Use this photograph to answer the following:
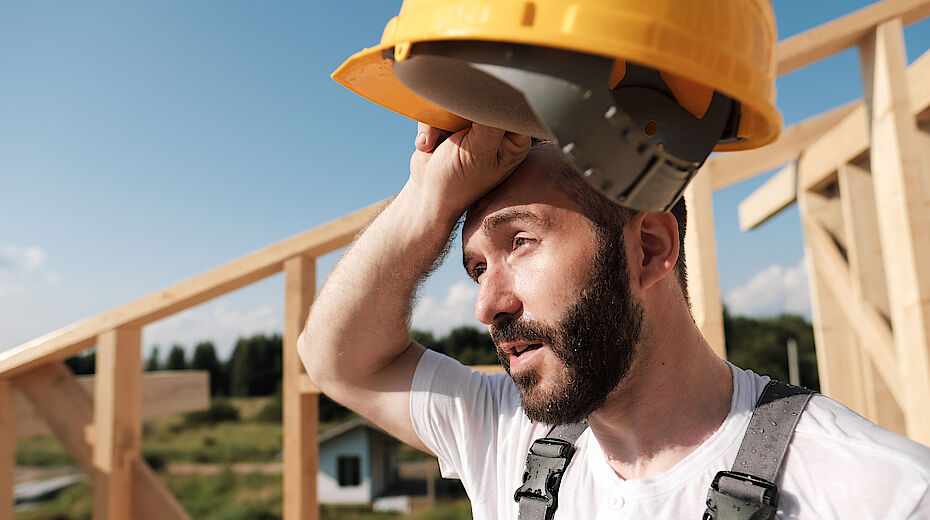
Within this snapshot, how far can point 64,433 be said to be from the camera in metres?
2.48

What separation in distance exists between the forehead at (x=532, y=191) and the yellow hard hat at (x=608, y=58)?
0.26 metres

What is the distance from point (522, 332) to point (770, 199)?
12.3 ft

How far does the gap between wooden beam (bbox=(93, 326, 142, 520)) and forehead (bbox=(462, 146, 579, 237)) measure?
1.92m

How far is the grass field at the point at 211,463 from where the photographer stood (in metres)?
13.2

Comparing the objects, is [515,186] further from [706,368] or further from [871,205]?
[871,205]

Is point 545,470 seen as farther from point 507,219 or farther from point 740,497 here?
point 507,219

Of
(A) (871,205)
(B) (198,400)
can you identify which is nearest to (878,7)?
(A) (871,205)

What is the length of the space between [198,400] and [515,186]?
268 centimetres

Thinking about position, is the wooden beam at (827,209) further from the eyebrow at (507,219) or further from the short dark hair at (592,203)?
the eyebrow at (507,219)

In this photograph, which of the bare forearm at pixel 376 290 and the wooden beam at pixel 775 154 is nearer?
the bare forearm at pixel 376 290

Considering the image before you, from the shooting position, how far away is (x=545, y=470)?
3.83 feet

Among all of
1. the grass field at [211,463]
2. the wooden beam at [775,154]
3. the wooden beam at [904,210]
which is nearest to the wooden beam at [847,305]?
the wooden beam at [775,154]

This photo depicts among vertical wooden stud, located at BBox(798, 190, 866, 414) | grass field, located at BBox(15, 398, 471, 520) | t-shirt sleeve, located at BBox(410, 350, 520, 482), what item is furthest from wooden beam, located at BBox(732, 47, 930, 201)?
grass field, located at BBox(15, 398, 471, 520)

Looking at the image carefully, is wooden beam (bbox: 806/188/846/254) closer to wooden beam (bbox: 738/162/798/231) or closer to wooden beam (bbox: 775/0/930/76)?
wooden beam (bbox: 738/162/798/231)
